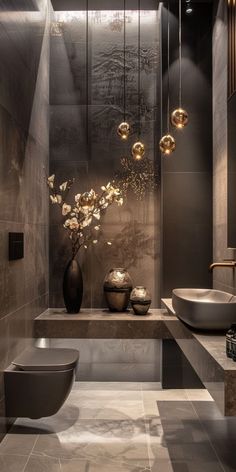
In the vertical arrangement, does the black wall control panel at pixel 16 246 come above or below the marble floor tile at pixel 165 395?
above

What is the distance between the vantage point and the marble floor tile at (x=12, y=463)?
96.1 inches

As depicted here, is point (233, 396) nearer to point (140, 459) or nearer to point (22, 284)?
point (140, 459)

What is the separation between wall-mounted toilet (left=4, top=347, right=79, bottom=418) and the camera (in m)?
2.81

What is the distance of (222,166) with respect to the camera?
3.62m

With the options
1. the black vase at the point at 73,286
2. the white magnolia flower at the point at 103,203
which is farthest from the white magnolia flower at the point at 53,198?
the black vase at the point at 73,286

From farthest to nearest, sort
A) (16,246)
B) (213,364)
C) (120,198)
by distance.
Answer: (120,198) → (16,246) → (213,364)

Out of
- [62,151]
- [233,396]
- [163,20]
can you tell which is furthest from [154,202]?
[233,396]

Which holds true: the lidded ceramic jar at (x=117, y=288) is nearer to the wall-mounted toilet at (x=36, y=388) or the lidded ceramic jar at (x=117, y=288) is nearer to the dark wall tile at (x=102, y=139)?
the dark wall tile at (x=102, y=139)

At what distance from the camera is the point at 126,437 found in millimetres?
2840

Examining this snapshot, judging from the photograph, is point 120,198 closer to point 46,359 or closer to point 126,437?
point 46,359

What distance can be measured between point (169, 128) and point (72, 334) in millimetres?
2145

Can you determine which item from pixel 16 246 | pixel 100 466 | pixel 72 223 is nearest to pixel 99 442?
pixel 100 466

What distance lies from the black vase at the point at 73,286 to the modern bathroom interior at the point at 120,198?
0.04 feet

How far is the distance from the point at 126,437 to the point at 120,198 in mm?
2114
